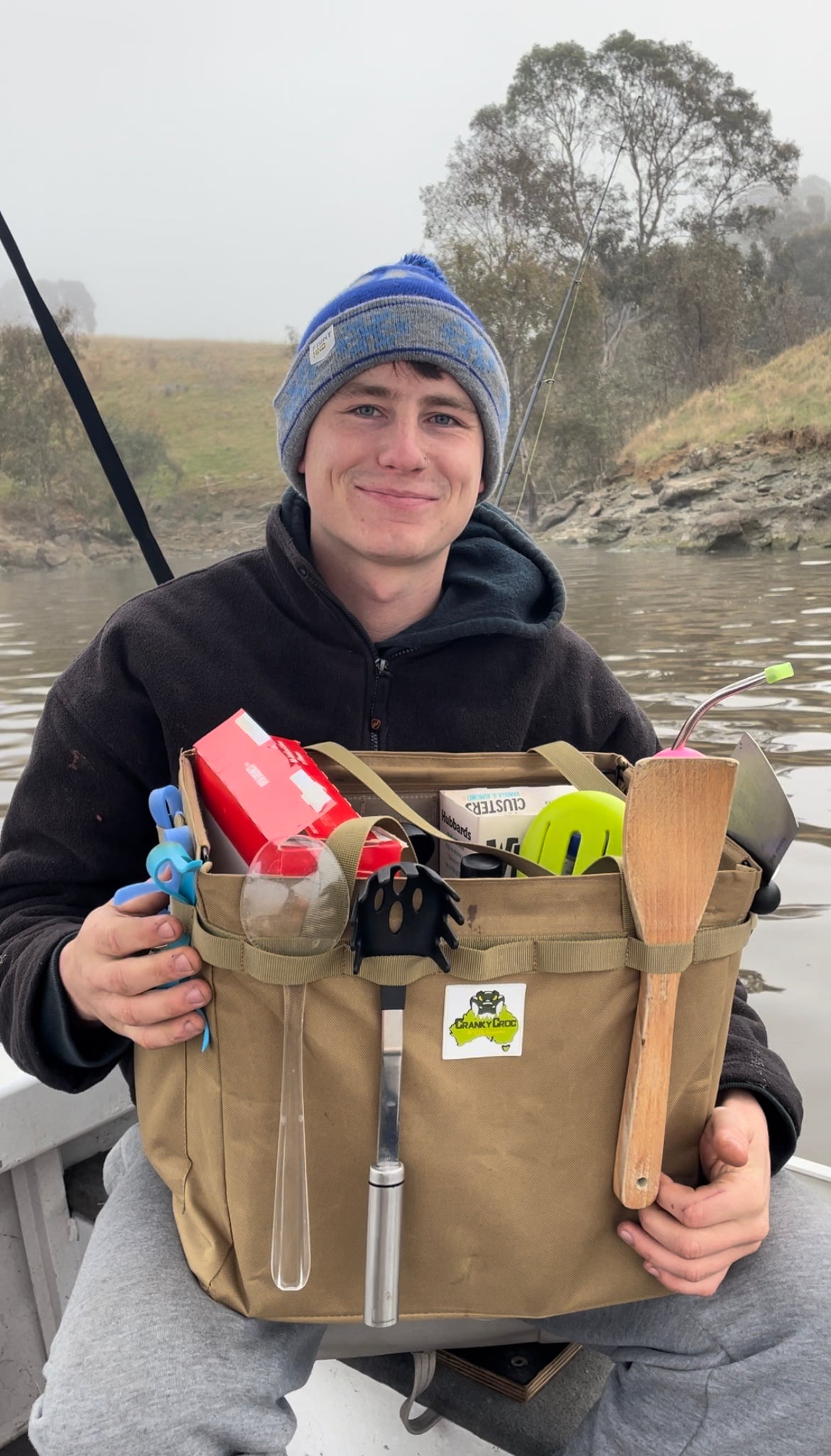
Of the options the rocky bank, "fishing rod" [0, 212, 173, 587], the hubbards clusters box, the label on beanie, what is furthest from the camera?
the rocky bank

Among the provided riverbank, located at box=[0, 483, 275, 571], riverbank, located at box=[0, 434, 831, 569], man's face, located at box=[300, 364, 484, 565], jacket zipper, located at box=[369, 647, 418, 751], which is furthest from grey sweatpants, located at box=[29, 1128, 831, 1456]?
riverbank, located at box=[0, 483, 275, 571]

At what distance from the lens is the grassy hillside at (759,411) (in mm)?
19141

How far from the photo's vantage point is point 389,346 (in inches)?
43.3

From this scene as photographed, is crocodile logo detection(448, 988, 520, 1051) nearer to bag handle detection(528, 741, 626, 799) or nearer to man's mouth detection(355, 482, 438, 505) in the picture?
bag handle detection(528, 741, 626, 799)

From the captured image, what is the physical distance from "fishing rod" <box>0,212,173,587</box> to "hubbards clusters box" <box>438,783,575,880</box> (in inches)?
25.9

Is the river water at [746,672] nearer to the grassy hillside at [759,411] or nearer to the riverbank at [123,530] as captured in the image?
the grassy hillside at [759,411]

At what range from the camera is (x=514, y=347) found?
2186cm

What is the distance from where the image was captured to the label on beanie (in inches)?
44.0

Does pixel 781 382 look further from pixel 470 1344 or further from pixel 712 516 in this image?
pixel 470 1344

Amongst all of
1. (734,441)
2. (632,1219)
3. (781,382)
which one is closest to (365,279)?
(632,1219)

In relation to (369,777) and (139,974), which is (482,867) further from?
(139,974)

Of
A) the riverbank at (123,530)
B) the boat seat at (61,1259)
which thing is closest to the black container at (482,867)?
the boat seat at (61,1259)

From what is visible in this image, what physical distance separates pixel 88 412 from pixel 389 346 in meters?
0.52

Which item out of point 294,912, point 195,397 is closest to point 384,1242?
point 294,912
